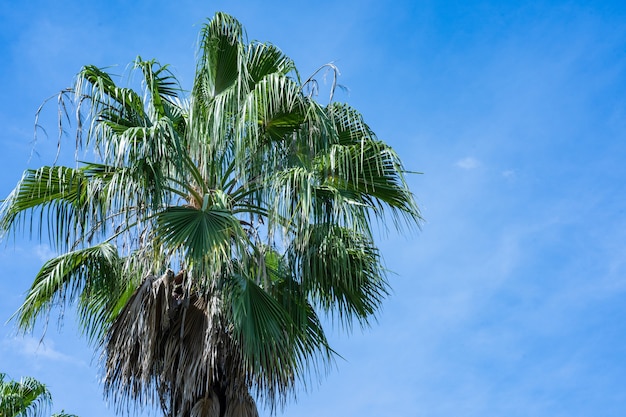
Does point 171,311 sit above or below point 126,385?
above

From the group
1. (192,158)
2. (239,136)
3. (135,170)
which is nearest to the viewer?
(135,170)

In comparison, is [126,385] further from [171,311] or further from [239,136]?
[239,136]

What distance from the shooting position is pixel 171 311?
7.76 meters

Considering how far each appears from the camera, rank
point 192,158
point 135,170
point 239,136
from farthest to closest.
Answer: point 192,158 < point 239,136 < point 135,170

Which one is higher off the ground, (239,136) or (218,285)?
(239,136)

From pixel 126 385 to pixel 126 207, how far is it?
5.64 ft

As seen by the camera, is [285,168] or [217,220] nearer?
[217,220]

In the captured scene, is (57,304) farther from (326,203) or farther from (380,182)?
(380,182)

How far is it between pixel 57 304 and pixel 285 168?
2.57 metres

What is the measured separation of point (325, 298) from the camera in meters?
8.34

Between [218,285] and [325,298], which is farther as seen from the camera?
[325,298]

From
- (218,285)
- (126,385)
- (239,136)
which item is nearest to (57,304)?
(126,385)

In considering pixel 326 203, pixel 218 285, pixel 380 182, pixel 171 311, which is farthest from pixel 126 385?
pixel 380 182

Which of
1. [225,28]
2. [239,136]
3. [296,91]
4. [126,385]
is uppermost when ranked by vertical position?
[225,28]
